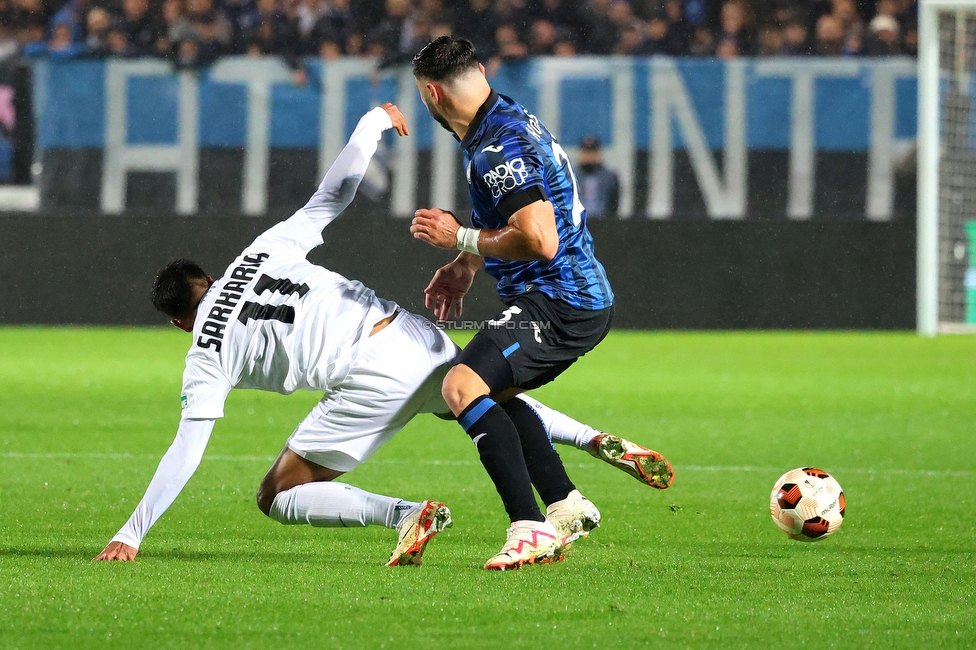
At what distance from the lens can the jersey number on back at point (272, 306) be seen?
4.52 meters

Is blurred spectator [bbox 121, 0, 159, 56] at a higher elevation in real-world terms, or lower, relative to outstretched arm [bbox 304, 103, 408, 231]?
higher

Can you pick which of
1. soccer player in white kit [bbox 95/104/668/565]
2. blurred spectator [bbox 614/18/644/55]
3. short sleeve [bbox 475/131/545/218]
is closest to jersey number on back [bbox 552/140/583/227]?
short sleeve [bbox 475/131/545/218]

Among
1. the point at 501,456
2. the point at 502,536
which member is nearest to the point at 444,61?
the point at 501,456

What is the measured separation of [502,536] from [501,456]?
859 mm

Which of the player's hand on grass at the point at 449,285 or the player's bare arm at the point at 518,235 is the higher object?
the player's bare arm at the point at 518,235

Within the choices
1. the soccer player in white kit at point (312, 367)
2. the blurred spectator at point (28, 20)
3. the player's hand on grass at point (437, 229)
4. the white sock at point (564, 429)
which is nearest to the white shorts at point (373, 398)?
the soccer player in white kit at point (312, 367)

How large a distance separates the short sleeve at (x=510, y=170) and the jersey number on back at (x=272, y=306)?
0.73 metres

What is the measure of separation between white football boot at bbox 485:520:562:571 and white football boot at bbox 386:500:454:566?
203 mm

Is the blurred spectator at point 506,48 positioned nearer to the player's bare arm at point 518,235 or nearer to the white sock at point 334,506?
the player's bare arm at point 518,235

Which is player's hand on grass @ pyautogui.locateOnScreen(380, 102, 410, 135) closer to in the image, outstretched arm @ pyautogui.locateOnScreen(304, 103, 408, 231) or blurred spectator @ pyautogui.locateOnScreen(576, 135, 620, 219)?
outstretched arm @ pyautogui.locateOnScreen(304, 103, 408, 231)

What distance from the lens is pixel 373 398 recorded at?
4.60 metres

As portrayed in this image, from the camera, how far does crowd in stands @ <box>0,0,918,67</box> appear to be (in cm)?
1664

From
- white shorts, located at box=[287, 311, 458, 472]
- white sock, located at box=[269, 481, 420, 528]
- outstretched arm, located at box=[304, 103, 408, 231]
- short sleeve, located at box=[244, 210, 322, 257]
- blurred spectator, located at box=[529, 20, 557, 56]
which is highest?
blurred spectator, located at box=[529, 20, 557, 56]

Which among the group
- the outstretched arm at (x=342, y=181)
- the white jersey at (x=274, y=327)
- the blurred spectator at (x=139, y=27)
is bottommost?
the white jersey at (x=274, y=327)
